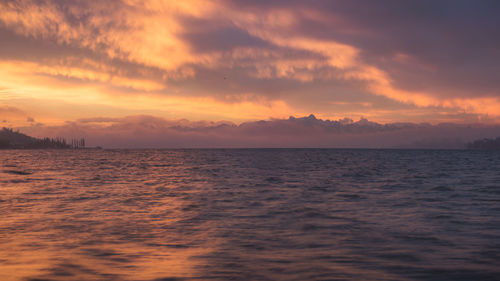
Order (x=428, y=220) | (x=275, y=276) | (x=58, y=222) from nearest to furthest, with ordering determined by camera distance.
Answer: (x=275, y=276) < (x=58, y=222) < (x=428, y=220)

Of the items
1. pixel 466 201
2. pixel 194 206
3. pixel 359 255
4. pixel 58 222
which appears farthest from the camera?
pixel 466 201

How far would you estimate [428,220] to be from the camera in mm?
16953

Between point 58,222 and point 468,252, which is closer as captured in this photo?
point 468,252

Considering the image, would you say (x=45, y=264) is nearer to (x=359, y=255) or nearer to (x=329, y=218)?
(x=359, y=255)

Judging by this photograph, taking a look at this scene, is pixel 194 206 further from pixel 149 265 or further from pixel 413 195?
pixel 413 195

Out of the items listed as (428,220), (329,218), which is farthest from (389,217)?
(329,218)

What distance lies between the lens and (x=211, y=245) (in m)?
12.4

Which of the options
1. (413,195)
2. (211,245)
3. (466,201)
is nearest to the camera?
(211,245)

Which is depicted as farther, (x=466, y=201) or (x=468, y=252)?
(x=466, y=201)

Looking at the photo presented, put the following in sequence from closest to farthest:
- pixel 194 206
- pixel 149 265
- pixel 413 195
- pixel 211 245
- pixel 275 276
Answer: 1. pixel 275 276
2. pixel 149 265
3. pixel 211 245
4. pixel 194 206
5. pixel 413 195

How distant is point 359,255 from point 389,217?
24.4 feet

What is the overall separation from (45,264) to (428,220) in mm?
16298

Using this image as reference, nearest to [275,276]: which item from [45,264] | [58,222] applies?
[45,264]

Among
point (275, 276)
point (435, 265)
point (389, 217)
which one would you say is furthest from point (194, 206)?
point (435, 265)
